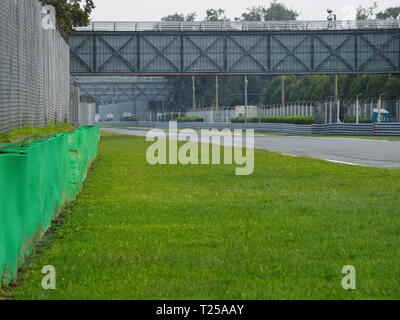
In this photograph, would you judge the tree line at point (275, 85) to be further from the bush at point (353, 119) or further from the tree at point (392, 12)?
the bush at point (353, 119)

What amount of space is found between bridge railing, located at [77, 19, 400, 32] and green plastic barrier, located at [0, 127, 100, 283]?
53471 millimetres

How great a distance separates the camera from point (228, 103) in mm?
159500

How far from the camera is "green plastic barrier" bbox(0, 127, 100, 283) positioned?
Answer: 22.8 feet

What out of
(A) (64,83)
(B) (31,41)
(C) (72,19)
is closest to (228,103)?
(C) (72,19)

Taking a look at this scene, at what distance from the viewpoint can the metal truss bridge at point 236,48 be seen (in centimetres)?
6462

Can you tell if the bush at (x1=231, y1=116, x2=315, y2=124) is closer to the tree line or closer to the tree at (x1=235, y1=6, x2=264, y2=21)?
the tree line

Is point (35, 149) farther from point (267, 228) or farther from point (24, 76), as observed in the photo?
point (24, 76)

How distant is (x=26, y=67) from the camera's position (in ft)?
52.2

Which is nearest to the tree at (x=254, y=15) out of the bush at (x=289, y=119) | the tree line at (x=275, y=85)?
the tree line at (x=275, y=85)

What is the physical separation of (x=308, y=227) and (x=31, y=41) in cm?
857

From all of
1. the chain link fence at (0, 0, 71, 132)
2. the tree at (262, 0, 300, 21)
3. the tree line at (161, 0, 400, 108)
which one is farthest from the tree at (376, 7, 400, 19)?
the chain link fence at (0, 0, 71, 132)

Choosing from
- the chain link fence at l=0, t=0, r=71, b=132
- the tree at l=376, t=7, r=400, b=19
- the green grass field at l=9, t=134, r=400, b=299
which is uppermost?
the tree at l=376, t=7, r=400, b=19

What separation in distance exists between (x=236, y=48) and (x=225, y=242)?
57.1 meters

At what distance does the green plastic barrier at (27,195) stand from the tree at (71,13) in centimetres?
4066
